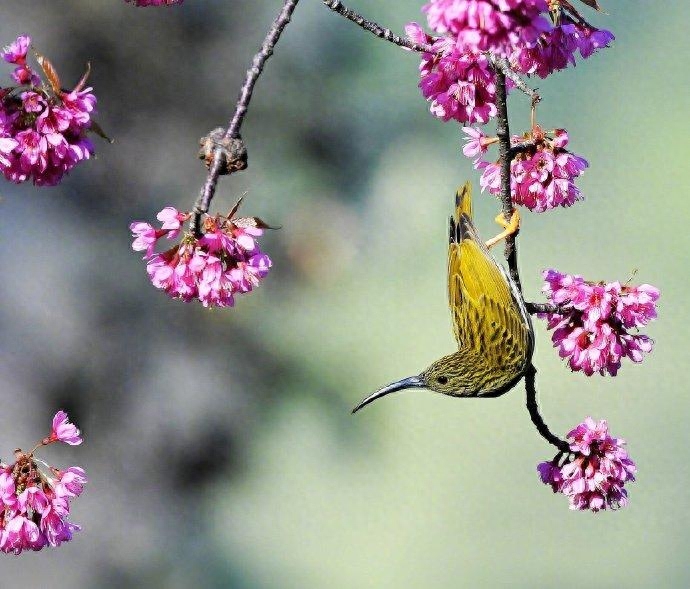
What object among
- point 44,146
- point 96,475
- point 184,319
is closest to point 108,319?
point 184,319

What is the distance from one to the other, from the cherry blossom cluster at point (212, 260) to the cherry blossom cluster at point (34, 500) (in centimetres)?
28

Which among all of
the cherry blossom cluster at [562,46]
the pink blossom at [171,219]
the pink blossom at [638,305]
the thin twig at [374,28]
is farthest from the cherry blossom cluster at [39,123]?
the pink blossom at [638,305]

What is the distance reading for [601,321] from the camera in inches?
47.3

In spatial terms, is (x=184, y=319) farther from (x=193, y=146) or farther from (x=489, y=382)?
(x=489, y=382)

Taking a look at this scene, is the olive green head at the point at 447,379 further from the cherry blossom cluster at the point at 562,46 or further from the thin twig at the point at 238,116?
the thin twig at the point at 238,116

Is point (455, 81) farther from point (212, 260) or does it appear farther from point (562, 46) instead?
point (212, 260)

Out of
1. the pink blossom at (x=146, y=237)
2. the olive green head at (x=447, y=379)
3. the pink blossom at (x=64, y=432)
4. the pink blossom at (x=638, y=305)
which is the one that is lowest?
the pink blossom at (x=64, y=432)

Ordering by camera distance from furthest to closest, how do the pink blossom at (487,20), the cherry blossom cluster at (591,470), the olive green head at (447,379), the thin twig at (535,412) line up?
the olive green head at (447,379), the cherry blossom cluster at (591,470), the thin twig at (535,412), the pink blossom at (487,20)

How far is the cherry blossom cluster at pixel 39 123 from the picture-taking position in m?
1.03

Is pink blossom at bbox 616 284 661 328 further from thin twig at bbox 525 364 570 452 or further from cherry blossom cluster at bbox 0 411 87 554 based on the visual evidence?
cherry blossom cluster at bbox 0 411 87 554

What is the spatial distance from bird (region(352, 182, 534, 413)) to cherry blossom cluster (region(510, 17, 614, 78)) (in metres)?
0.22

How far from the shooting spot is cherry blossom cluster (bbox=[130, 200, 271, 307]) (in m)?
0.95

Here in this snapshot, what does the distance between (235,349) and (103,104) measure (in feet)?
2.61

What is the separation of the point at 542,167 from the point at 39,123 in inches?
21.9
